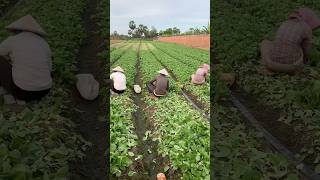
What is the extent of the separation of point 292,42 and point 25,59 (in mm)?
5945

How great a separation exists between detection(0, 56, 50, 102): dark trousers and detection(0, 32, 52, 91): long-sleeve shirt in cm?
9

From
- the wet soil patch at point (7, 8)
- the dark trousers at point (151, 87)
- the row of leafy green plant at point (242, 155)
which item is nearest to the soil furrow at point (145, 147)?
the dark trousers at point (151, 87)

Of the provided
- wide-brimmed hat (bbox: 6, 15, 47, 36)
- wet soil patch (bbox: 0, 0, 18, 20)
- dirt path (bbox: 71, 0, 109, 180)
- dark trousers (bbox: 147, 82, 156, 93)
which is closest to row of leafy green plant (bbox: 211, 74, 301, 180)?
dirt path (bbox: 71, 0, 109, 180)

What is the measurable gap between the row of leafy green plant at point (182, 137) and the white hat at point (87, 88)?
1451 millimetres

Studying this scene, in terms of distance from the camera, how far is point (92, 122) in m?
9.26

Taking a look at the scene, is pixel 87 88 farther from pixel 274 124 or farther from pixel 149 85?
pixel 274 124

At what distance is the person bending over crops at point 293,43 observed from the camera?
→ 10.4 metres

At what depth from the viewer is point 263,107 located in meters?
10.1

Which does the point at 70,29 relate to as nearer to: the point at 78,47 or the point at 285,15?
the point at 78,47

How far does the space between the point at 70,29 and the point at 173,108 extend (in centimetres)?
712

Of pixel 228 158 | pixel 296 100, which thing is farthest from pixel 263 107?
pixel 228 158

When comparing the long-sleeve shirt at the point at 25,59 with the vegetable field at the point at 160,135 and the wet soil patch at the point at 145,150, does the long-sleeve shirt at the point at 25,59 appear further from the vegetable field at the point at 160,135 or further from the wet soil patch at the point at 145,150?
the wet soil patch at the point at 145,150

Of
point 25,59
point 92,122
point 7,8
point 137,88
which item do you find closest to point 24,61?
point 25,59

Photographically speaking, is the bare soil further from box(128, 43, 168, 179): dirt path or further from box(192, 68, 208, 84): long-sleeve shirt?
box(128, 43, 168, 179): dirt path
